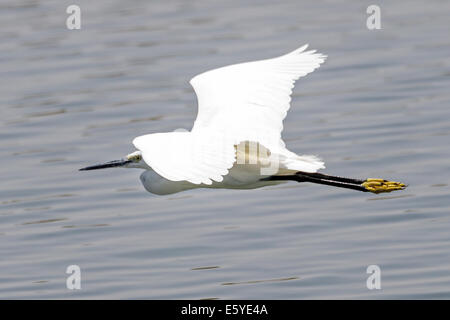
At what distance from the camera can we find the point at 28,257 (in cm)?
834

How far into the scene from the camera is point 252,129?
24.8ft

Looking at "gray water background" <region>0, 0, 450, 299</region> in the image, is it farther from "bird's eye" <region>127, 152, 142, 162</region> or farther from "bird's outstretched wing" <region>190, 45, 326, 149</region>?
"bird's outstretched wing" <region>190, 45, 326, 149</region>

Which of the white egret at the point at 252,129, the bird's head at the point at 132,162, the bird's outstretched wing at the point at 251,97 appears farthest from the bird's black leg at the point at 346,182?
the bird's head at the point at 132,162

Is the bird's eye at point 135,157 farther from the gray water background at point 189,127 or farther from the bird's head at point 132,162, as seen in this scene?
the gray water background at point 189,127

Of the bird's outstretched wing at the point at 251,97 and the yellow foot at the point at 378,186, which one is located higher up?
the bird's outstretched wing at the point at 251,97

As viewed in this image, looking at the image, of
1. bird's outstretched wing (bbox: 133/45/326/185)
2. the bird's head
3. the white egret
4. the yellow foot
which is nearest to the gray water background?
the yellow foot

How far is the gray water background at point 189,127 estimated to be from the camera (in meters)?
7.83

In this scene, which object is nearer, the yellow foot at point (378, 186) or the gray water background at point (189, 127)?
the gray water background at point (189, 127)

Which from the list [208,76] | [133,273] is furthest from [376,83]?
[133,273]

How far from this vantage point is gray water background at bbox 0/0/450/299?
7828mm

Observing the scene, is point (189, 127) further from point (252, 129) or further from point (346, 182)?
point (252, 129)

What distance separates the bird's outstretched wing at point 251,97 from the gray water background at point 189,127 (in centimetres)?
98

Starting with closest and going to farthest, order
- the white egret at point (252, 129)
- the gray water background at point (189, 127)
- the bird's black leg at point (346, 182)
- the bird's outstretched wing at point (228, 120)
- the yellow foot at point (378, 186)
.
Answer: the bird's outstretched wing at point (228, 120) → the white egret at point (252, 129) → the gray water background at point (189, 127) → the bird's black leg at point (346, 182) → the yellow foot at point (378, 186)

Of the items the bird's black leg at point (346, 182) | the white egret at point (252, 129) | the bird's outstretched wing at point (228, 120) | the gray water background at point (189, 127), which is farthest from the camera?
the bird's black leg at point (346, 182)
